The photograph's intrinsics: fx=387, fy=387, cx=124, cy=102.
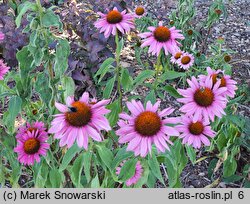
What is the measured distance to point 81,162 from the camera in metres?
1.19

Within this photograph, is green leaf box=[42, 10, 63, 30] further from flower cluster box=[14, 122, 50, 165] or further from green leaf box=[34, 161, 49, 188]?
green leaf box=[34, 161, 49, 188]

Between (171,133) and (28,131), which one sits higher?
(28,131)

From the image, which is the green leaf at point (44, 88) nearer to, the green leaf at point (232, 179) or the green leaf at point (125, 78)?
the green leaf at point (125, 78)

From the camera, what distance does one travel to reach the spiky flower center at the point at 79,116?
3.36ft

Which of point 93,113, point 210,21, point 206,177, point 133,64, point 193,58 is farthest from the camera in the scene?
point 133,64

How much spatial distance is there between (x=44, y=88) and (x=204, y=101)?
516 mm

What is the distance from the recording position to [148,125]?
1051mm

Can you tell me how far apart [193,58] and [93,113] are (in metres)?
1.37

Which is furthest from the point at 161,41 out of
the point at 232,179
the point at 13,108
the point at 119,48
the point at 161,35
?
the point at 232,179

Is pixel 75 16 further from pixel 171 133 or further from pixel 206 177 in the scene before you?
pixel 171 133

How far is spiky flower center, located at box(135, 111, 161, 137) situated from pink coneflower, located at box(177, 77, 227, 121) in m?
0.14

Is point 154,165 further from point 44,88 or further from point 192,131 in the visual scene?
point 44,88
